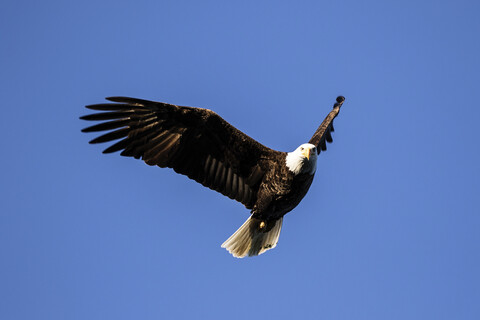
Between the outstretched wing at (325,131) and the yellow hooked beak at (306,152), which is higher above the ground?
the outstretched wing at (325,131)

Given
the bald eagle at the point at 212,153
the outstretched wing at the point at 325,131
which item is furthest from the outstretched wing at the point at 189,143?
the outstretched wing at the point at 325,131

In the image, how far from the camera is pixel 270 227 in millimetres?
9352

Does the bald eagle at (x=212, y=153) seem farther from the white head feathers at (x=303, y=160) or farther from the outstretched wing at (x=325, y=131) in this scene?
the outstretched wing at (x=325, y=131)

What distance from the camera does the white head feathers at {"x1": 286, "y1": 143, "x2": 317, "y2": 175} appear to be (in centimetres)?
849

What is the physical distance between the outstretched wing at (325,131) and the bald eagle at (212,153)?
64 cm

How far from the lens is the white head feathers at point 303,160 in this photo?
849 cm

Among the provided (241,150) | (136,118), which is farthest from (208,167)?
(136,118)

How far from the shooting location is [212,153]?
8867mm

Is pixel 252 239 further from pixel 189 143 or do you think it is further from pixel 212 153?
pixel 189 143

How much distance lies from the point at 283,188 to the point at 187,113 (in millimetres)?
1430

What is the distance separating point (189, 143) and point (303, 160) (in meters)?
1.38

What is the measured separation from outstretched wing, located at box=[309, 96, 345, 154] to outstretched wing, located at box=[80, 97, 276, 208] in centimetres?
91

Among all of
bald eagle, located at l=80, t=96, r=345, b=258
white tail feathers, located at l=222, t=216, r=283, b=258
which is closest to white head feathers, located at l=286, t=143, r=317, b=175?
bald eagle, located at l=80, t=96, r=345, b=258

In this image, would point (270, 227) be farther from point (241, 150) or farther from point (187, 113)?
point (187, 113)
